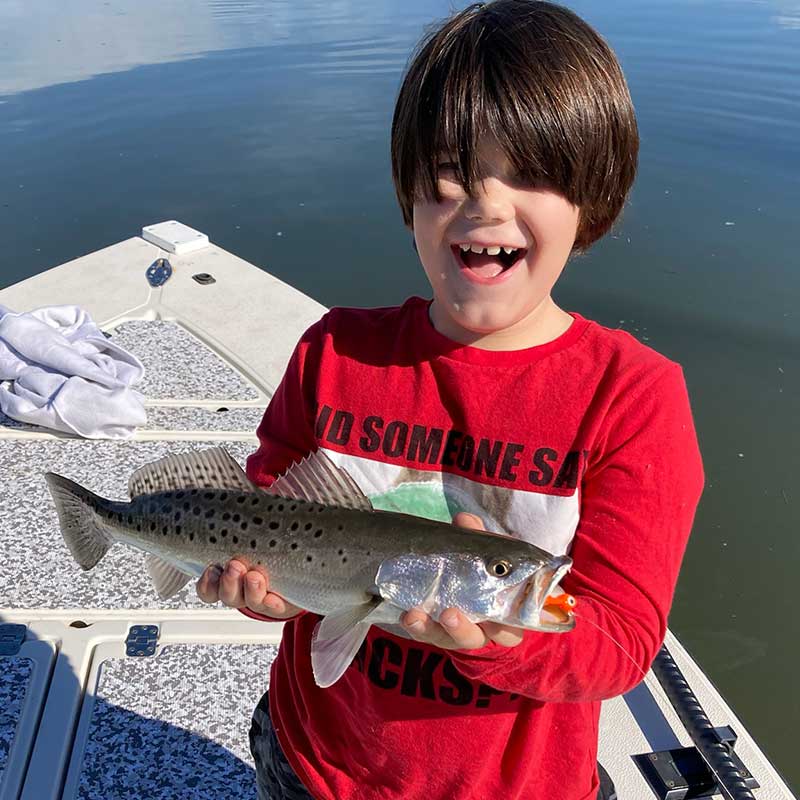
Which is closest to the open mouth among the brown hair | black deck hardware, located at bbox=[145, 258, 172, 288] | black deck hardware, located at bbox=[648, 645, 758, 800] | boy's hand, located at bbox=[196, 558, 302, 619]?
the brown hair

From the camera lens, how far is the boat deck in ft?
7.58

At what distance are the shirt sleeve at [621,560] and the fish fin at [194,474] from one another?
650 millimetres

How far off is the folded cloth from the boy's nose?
2.67m

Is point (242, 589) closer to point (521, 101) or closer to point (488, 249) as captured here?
point (488, 249)

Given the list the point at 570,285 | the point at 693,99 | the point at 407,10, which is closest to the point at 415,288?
the point at 570,285

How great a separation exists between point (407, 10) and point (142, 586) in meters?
19.3

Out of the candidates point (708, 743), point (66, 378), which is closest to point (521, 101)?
point (708, 743)

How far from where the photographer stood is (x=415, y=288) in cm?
696

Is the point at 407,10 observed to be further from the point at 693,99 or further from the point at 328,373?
the point at 328,373

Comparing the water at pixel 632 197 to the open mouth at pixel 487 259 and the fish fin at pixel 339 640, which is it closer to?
the fish fin at pixel 339 640

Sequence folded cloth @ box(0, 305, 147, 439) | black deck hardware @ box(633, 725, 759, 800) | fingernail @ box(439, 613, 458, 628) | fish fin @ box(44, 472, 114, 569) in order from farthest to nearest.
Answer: folded cloth @ box(0, 305, 147, 439) → black deck hardware @ box(633, 725, 759, 800) → fish fin @ box(44, 472, 114, 569) → fingernail @ box(439, 613, 458, 628)

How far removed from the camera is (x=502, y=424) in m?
1.53

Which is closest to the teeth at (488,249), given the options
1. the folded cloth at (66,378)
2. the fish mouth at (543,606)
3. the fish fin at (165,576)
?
the fish mouth at (543,606)

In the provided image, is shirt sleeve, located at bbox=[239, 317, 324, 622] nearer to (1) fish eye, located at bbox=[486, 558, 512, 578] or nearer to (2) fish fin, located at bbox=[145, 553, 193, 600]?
(2) fish fin, located at bbox=[145, 553, 193, 600]
